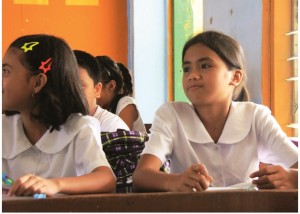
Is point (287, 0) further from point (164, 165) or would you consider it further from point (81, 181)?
point (81, 181)

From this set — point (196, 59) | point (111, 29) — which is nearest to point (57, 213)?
point (196, 59)

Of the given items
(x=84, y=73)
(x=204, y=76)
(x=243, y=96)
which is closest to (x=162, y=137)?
(x=204, y=76)

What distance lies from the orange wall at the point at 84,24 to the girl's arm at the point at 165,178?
3728 mm

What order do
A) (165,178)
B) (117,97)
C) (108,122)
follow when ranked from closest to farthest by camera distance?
(165,178)
(108,122)
(117,97)

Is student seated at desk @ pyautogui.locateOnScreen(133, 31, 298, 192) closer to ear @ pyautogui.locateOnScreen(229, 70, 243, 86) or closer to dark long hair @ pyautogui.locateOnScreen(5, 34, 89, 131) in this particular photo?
ear @ pyautogui.locateOnScreen(229, 70, 243, 86)

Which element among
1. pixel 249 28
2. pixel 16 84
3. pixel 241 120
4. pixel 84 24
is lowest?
pixel 241 120

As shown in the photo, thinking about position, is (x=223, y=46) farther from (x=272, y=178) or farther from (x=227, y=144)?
(x=272, y=178)

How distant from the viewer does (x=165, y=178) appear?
1.12m

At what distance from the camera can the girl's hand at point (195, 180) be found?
3.26 feet

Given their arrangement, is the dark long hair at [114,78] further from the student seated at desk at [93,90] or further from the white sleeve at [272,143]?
the white sleeve at [272,143]

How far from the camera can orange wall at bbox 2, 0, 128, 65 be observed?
4838mm

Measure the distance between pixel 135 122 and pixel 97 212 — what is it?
1899mm

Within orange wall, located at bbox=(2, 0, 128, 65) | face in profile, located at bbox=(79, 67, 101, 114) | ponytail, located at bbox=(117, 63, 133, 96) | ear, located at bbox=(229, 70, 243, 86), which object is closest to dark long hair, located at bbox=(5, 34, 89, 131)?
ear, located at bbox=(229, 70, 243, 86)

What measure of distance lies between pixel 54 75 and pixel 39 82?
0.14 feet
